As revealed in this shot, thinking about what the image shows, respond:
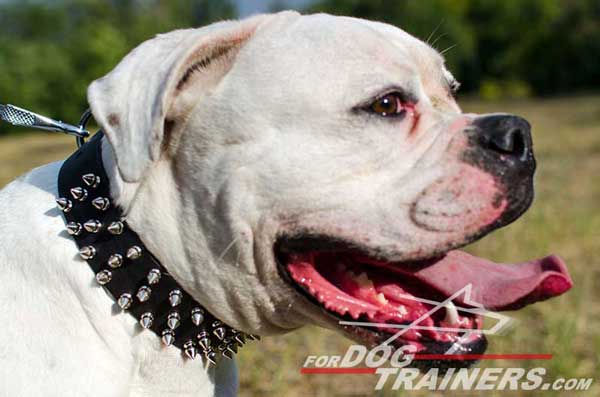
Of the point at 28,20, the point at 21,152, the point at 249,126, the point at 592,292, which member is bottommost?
the point at 28,20

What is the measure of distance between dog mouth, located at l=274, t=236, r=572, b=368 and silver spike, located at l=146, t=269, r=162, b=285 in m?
0.32

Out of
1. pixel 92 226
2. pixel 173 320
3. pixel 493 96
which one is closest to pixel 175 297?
pixel 173 320

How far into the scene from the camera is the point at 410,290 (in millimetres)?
2281

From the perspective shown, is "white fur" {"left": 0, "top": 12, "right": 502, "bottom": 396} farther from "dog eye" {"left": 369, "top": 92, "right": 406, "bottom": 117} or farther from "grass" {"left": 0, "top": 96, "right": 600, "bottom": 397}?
"grass" {"left": 0, "top": 96, "right": 600, "bottom": 397}

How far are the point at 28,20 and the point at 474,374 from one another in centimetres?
5364

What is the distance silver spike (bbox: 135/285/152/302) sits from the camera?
6.54 feet

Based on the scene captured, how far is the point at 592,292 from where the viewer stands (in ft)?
15.9

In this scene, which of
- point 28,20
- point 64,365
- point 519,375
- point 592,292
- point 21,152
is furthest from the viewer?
point 28,20

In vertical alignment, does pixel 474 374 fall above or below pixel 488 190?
below

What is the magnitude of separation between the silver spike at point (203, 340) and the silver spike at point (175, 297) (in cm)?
13

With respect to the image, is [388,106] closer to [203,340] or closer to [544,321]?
[203,340]

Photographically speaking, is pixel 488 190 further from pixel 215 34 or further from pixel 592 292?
pixel 592 292

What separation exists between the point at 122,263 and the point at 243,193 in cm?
36

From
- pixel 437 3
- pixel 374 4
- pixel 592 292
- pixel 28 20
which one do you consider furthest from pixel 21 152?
pixel 28 20
